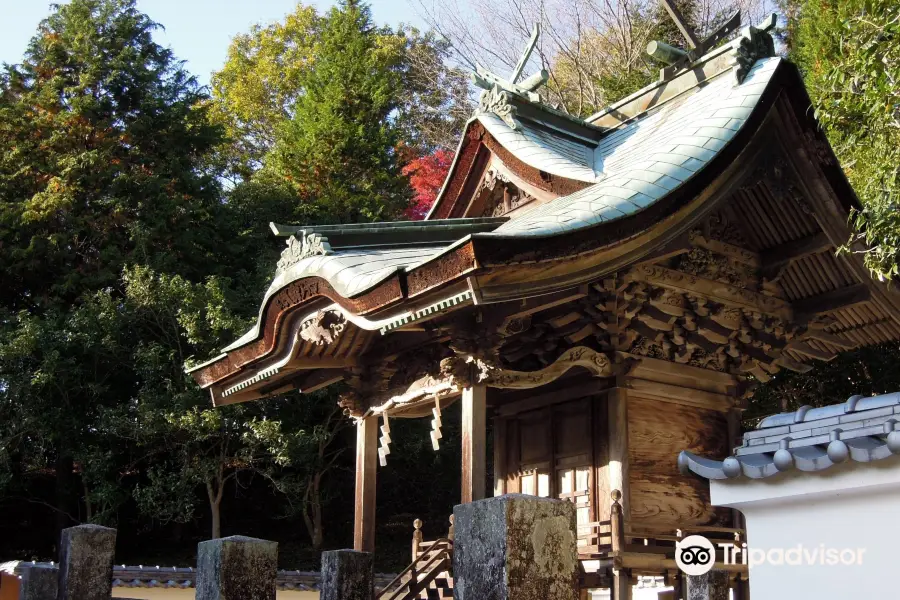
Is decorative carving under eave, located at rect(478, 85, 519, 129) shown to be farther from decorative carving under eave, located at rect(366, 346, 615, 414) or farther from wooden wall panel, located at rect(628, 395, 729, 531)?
wooden wall panel, located at rect(628, 395, 729, 531)

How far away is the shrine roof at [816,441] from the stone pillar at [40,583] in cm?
412

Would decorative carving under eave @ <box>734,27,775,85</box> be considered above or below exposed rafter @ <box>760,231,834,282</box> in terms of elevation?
above

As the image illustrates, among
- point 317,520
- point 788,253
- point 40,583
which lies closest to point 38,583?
point 40,583

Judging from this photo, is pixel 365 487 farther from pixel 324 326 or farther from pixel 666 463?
pixel 666 463

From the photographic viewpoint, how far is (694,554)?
6836mm

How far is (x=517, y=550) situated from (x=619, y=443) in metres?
4.70

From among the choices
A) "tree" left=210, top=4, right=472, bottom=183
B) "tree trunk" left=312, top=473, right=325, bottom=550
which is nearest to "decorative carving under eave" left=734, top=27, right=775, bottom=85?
"tree trunk" left=312, top=473, right=325, bottom=550

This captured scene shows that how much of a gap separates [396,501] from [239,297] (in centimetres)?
652

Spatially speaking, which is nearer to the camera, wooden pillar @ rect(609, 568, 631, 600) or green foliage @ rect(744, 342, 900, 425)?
wooden pillar @ rect(609, 568, 631, 600)

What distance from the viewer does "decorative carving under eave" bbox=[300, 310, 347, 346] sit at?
24.8 feet

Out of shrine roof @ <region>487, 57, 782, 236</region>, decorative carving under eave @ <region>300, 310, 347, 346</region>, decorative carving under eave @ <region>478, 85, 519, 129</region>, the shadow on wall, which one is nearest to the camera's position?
shrine roof @ <region>487, 57, 782, 236</region>

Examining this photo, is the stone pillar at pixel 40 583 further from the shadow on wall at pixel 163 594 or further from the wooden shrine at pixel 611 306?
the shadow on wall at pixel 163 594

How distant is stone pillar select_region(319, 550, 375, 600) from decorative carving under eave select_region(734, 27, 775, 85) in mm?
5229

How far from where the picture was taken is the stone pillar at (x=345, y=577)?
561 centimetres
